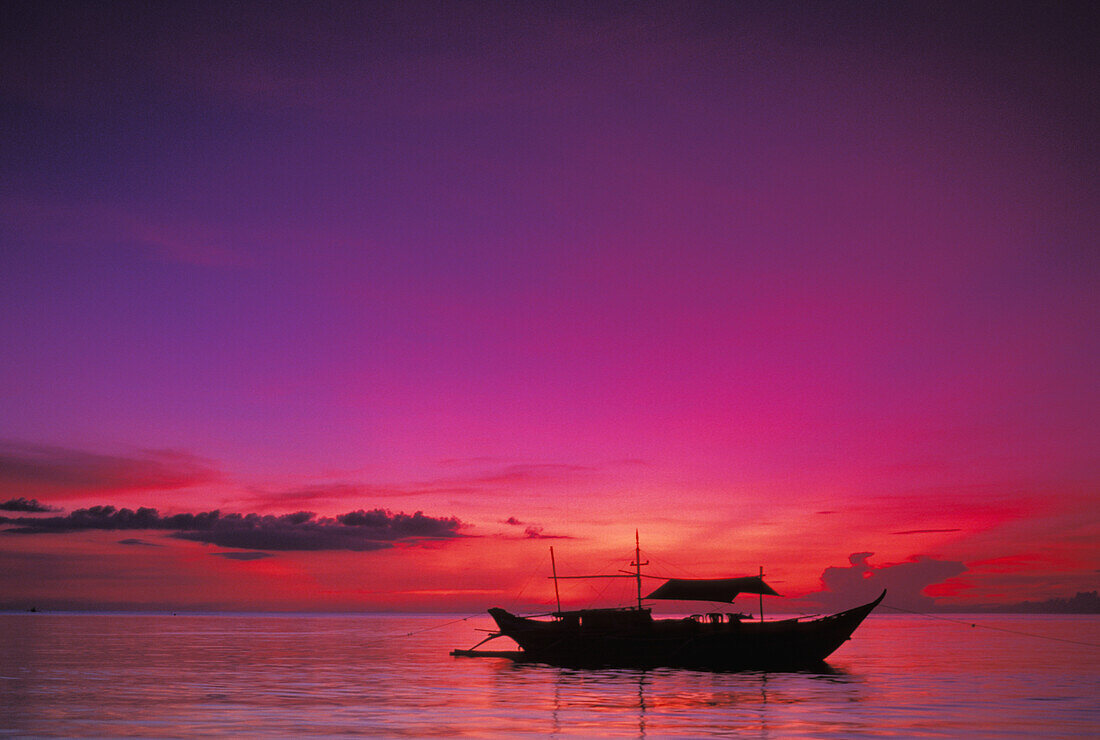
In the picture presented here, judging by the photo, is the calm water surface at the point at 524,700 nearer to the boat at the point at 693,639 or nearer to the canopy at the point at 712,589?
the boat at the point at 693,639

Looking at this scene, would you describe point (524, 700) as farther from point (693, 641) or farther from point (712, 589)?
point (712, 589)

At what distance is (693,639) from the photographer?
7456 cm

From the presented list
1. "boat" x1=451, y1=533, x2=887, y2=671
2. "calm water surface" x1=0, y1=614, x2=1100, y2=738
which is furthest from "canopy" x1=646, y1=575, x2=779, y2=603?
"calm water surface" x1=0, y1=614, x2=1100, y2=738

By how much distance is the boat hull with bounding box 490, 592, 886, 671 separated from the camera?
74.0m

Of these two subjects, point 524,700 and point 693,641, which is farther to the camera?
point 693,641

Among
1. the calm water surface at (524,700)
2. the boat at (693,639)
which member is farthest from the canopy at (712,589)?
the calm water surface at (524,700)

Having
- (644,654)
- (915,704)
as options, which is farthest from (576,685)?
(915,704)

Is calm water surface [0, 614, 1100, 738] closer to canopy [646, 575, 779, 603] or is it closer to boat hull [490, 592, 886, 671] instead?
boat hull [490, 592, 886, 671]

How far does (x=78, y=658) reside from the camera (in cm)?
9075

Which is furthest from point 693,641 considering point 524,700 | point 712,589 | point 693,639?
point 524,700

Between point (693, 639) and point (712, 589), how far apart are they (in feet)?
32.8

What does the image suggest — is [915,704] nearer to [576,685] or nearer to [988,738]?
[988,738]

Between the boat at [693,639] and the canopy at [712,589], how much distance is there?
0.10 meters

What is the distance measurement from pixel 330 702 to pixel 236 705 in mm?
4940
